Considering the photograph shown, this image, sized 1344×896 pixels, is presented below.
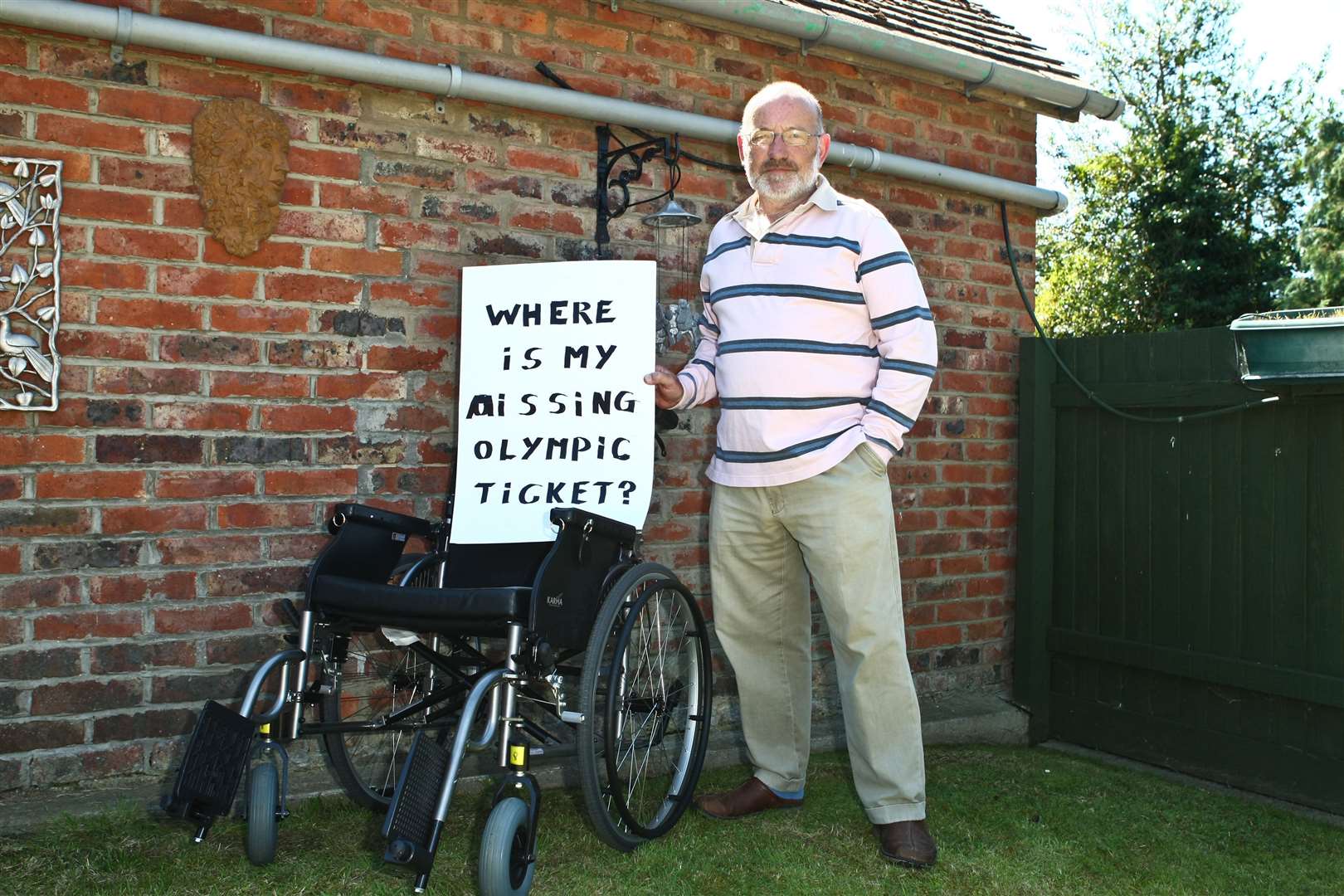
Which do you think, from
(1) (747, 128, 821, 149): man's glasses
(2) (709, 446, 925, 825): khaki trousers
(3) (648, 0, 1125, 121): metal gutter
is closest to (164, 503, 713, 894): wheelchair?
(2) (709, 446, 925, 825): khaki trousers

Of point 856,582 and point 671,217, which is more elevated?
point 671,217

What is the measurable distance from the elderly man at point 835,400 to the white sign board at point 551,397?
152 mm

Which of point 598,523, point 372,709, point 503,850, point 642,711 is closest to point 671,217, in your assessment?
point 598,523

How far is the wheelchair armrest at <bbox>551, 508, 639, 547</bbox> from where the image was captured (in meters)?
2.66

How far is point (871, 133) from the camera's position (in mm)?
4176

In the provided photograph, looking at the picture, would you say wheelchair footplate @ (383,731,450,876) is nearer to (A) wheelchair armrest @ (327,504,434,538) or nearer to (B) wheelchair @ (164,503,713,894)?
(B) wheelchair @ (164,503,713,894)

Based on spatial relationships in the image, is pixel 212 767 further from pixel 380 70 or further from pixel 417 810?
pixel 380 70

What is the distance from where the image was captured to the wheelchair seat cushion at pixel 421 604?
2.50 meters

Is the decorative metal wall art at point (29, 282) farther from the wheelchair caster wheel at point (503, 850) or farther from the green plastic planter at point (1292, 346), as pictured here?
the green plastic planter at point (1292, 346)

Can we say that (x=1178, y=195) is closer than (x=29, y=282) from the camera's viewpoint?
No

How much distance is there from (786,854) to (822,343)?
49.5 inches

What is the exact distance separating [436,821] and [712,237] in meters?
1.69

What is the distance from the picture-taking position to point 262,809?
102 inches

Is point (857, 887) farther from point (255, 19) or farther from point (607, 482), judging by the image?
point (255, 19)
